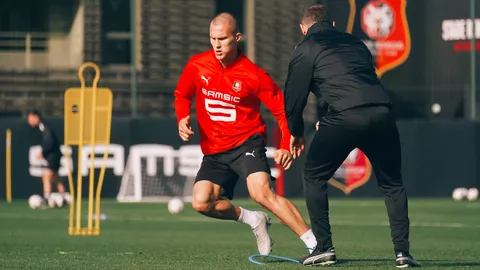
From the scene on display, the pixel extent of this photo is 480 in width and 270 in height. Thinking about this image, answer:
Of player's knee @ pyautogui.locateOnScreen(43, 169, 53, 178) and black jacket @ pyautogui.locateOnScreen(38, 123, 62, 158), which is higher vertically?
black jacket @ pyautogui.locateOnScreen(38, 123, 62, 158)

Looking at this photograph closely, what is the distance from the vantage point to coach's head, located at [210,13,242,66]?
10.2 meters

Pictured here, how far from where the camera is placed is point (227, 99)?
34.3ft

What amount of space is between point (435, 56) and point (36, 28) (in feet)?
29.6

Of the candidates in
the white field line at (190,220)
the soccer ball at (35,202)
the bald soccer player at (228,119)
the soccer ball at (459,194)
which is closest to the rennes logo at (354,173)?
the soccer ball at (459,194)

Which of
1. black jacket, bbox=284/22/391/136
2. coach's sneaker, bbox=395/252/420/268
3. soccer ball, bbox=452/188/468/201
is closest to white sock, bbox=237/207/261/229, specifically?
black jacket, bbox=284/22/391/136

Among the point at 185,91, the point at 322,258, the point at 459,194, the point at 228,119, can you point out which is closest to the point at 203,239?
the point at 185,91

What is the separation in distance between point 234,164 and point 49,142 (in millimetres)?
12732

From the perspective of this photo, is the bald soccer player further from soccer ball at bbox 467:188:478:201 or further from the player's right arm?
soccer ball at bbox 467:188:478:201

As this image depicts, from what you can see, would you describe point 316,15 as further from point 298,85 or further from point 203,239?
point 203,239

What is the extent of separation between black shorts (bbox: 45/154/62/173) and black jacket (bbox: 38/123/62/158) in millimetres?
49

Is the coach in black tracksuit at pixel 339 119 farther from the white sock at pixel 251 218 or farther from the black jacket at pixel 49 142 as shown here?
the black jacket at pixel 49 142

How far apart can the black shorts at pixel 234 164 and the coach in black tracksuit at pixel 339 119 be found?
967 millimetres

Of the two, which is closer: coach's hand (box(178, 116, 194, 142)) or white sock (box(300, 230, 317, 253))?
white sock (box(300, 230, 317, 253))

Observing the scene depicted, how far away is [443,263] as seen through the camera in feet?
33.2
